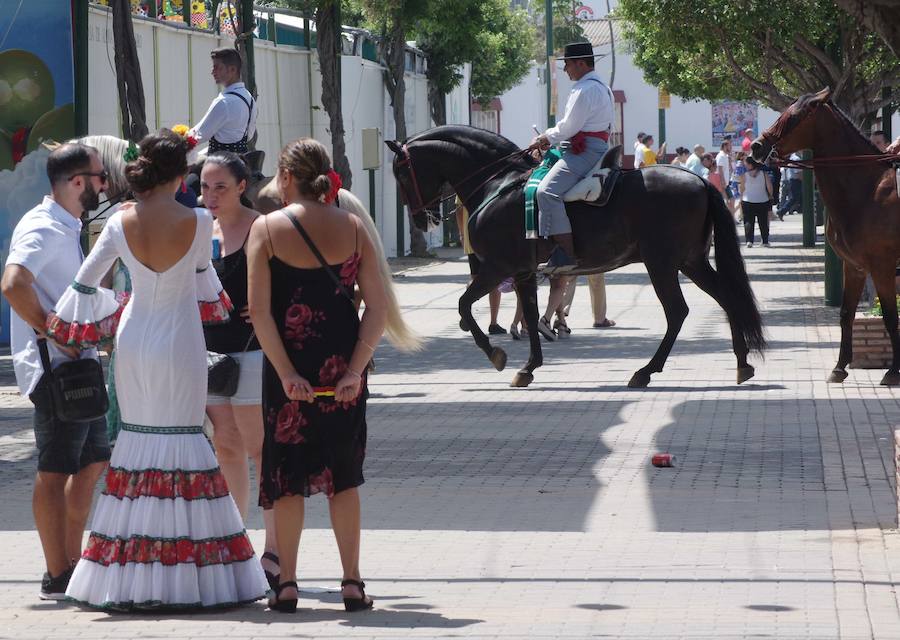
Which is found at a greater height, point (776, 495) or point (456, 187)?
point (456, 187)

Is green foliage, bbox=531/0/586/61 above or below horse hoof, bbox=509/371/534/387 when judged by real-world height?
above

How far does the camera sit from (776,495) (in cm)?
863

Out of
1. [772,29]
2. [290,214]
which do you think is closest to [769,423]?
[290,214]

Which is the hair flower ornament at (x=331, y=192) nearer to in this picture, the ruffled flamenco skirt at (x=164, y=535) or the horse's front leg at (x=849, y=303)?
the ruffled flamenco skirt at (x=164, y=535)

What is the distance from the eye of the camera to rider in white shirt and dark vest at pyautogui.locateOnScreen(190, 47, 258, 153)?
1161 cm

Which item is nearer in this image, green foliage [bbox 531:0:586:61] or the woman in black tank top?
the woman in black tank top

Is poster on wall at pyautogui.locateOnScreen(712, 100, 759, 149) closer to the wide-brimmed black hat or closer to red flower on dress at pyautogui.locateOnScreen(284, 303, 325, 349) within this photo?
the wide-brimmed black hat

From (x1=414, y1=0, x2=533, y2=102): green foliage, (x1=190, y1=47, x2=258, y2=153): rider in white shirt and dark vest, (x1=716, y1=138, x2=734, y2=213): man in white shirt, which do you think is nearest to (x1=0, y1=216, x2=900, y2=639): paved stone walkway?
(x1=190, y1=47, x2=258, y2=153): rider in white shirt and dark vest

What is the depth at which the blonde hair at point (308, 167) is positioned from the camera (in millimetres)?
6199

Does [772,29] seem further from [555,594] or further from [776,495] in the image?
[555,594]

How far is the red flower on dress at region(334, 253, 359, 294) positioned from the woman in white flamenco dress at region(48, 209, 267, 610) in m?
0.60

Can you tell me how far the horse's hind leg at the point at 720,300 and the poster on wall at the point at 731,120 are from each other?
2743 inches

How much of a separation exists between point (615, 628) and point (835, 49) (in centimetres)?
2176

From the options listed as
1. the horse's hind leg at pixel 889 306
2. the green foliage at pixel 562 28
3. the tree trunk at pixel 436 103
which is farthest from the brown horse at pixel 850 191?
the green foliage at pixel 562 28
